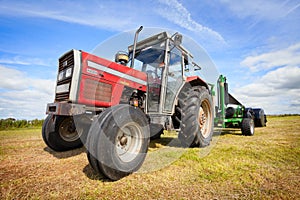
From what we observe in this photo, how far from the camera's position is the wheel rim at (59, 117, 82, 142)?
3.96 metres

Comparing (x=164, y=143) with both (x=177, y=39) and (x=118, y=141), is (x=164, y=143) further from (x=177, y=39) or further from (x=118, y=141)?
(x=177, y=39)

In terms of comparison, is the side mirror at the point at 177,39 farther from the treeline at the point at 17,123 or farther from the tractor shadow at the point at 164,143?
the treeline at the point at 17,123

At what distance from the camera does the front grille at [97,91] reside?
301 centimetres

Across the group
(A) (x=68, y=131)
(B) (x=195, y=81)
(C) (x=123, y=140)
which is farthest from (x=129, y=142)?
(B) (x=195, y=81)

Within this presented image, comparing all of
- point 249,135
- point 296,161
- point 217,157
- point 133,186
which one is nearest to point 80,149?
point 133,186

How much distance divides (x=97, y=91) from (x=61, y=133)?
1675 mm

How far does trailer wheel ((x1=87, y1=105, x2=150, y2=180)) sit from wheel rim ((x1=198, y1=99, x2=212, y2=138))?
2.34m

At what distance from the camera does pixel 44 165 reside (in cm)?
303

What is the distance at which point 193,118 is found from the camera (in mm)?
3824

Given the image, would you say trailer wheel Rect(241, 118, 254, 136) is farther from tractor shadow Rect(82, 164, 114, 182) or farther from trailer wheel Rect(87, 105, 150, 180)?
tractor shadow Rect(82, 164, 114, 182)

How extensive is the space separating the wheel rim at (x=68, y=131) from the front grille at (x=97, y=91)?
1237mm

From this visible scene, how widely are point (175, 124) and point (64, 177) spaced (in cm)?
291

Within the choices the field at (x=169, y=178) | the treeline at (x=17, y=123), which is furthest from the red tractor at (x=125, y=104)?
the treeline at (x=17, y=123)

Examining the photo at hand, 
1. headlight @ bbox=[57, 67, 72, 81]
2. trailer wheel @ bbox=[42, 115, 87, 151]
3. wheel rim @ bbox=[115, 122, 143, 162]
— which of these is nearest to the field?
wheel rim @ bbox=[115, 122, 143, 162]
